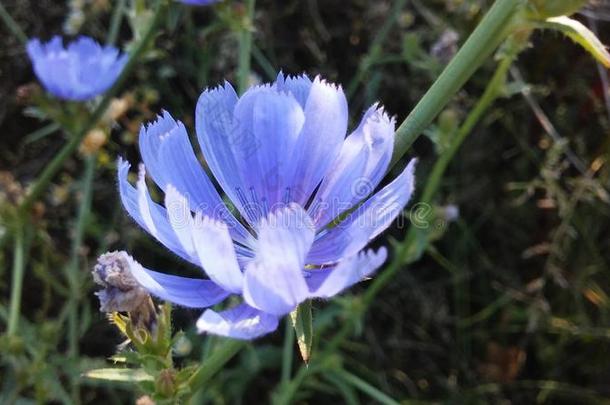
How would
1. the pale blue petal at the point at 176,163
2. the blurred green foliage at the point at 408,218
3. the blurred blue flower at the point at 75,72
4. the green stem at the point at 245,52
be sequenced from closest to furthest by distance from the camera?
1. the pale blue petal at the point at 176,163
2. the green stem at the point at 245,52
3. the blurred blue flower at the point at 75,72
4. the blurred green foliage at the point at 408,218

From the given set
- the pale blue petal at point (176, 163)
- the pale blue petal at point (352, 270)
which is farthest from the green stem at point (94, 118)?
the pale blue petal at point (352, 270)

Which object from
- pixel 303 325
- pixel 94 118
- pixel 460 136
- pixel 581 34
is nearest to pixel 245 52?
pixel 94 118

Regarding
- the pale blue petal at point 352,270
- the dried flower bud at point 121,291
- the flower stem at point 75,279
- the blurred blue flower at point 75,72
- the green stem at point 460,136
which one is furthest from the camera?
the flower stem at point 75,279

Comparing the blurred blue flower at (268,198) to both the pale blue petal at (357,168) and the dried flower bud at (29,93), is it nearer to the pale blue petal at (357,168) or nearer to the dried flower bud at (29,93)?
the pale blue petal at (357,168)

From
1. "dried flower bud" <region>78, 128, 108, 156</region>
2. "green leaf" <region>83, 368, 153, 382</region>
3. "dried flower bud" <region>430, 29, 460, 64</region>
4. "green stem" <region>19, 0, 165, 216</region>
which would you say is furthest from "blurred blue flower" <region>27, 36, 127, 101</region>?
"green leaf" <region>83, 368, 153, 382</region>

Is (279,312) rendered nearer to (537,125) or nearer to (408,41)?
(408,41)

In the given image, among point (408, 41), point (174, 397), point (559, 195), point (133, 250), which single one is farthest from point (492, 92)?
point (133, 250)
